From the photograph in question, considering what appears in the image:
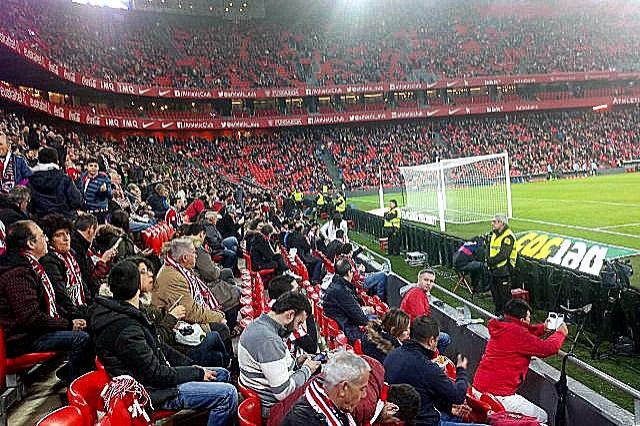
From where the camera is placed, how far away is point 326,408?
9.64ft

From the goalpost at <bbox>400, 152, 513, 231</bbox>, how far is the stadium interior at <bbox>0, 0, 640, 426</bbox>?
12 centimetres

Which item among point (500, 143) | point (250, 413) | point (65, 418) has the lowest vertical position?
point (250, 413)

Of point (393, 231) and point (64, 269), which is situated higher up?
point (64, 269)

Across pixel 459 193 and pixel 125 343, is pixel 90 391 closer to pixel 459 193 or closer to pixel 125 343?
pixel 125 343

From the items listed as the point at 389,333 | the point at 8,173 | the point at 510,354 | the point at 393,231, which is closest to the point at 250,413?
the point at 389,333

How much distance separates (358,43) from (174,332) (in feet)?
179

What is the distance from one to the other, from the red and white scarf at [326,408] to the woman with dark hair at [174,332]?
1841 mm

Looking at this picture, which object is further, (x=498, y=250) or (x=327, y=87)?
(x=327, y=87)

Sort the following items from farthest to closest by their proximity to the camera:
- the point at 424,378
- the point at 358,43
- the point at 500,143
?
1. the point at 358,43
2. the point at 500,143
3. the point at 424,378

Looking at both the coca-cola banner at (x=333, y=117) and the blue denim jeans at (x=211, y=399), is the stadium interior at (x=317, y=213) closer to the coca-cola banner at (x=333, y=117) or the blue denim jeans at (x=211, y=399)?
the blue denim jeans at (x=211, y=399)

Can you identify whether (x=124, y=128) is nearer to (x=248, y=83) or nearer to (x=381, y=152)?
(x=248, y=83)

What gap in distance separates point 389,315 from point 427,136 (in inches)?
1741

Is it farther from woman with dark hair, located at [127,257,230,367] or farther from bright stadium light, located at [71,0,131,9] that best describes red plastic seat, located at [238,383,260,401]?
bright stadium light, located at [71,0,131,9]

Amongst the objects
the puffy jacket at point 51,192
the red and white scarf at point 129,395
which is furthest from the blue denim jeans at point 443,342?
the puffy jacket at point 51,192
